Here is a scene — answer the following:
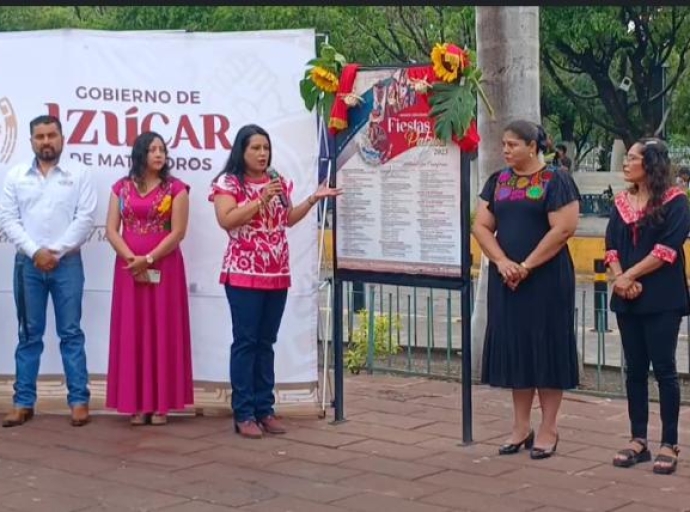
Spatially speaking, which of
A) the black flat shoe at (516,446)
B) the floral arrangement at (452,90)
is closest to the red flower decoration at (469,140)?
the floral arrangement at (452,90)

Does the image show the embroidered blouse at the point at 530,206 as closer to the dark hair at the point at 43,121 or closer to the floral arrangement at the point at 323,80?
the floral arrangement at the point at 323,80

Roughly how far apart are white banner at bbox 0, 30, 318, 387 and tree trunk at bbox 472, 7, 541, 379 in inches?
76.1

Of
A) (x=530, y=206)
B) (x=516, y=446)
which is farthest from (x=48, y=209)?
(x=516, y=446)

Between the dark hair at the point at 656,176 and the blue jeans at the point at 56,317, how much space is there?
11.5 ft

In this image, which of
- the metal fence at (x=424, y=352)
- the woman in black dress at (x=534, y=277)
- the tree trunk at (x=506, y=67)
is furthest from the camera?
the metal fence at (x=424, y=352)

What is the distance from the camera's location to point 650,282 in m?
6.64

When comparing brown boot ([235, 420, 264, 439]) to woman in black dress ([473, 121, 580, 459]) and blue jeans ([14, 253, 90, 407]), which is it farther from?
woman in black dress ([473, 121, 580, 459])

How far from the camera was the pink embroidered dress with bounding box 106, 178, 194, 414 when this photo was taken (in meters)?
7.72

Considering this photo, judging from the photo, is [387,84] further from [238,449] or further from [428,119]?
[238,449]

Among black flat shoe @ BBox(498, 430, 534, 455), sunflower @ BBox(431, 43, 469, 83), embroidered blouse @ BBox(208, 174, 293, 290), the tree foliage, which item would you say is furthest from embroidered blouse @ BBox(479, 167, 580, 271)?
the tree foliage

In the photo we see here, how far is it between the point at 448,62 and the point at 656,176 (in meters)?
1.37

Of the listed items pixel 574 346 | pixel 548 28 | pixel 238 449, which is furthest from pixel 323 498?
pixel 548 28

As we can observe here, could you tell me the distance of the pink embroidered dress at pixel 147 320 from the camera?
25.3 feet

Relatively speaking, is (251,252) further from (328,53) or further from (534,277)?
(534,277)
